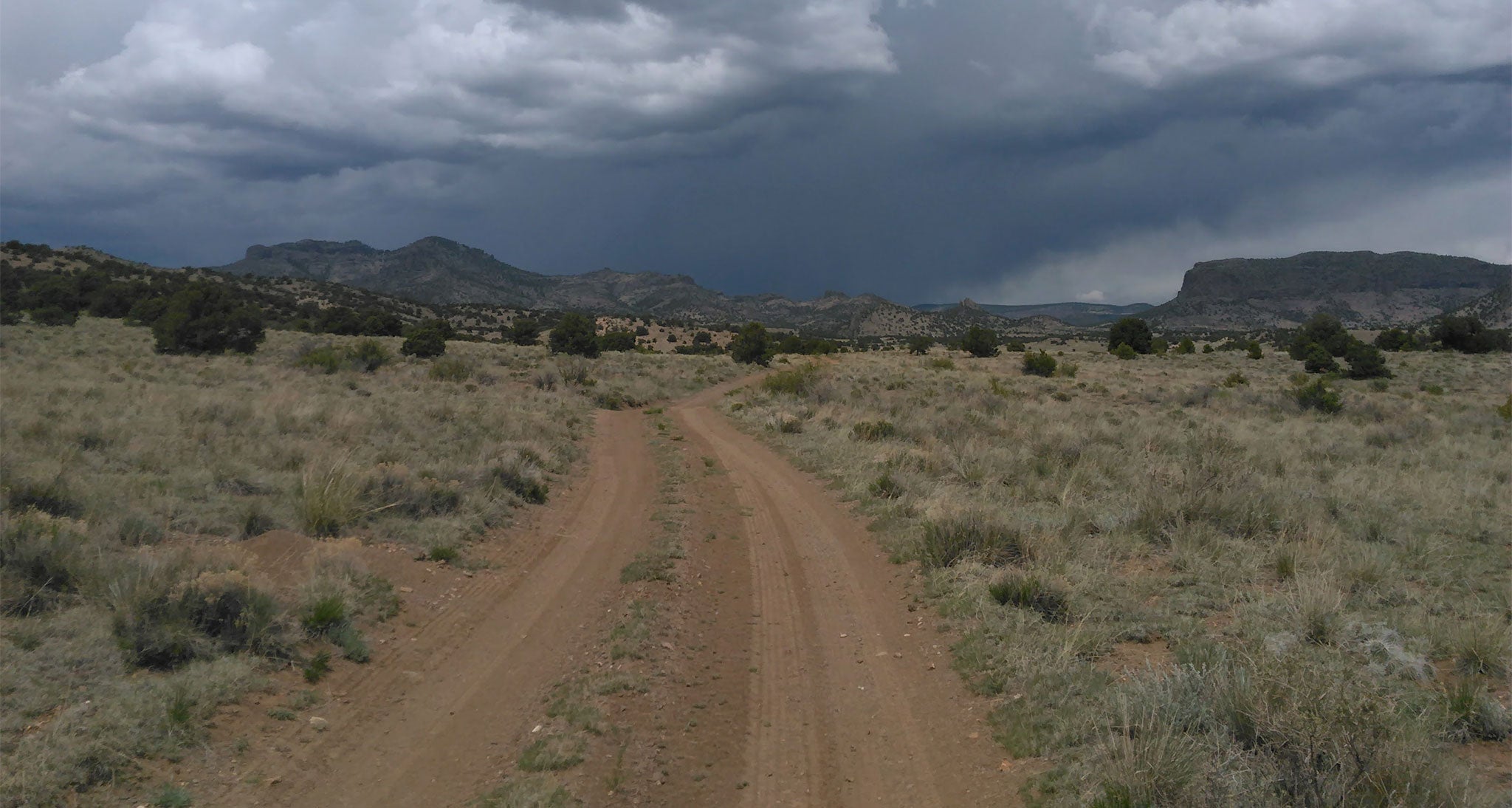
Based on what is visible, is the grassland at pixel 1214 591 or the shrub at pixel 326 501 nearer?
the grassland at pixel 1214 591

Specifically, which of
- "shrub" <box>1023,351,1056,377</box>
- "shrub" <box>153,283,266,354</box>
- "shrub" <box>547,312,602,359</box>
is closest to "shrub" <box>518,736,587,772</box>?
"shrub" <box>153,283,266,354</box>

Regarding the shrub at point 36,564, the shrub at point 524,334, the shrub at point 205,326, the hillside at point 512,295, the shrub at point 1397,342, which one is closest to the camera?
the shrub at point 36,564

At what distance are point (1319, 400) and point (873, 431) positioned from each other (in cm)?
1758

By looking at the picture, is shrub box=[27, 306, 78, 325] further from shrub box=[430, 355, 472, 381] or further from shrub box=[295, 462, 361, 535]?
shrub box=[295, 462, 361, 535]

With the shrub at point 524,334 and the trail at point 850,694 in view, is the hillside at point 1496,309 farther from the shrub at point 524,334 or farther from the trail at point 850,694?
the trail at point 850,694

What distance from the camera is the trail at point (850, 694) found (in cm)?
542

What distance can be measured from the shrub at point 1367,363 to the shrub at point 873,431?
3469 centimetres

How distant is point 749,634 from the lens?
26.7ft

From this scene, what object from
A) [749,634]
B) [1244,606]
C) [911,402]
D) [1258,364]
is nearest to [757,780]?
[749,634]

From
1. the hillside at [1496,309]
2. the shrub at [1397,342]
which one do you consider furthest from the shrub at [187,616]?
the hillside at [1496,309]

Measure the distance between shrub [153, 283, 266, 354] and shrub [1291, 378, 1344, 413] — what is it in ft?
142

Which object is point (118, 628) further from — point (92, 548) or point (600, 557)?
point (600, 557)

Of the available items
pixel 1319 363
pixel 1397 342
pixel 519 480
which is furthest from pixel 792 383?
pixel 1397 342

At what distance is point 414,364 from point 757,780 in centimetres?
3311
